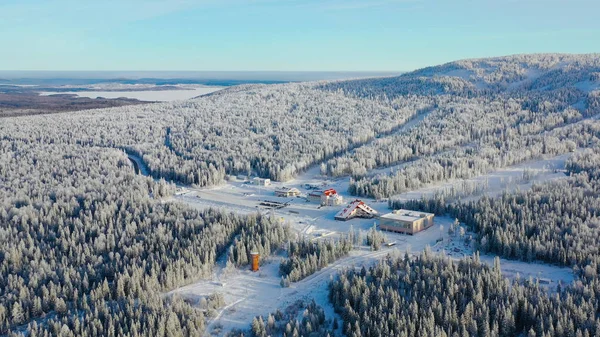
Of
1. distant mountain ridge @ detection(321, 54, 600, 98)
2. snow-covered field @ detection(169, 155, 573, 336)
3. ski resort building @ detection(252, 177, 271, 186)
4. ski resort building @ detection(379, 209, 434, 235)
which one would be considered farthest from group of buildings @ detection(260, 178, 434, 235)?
distant mountain ridge @ detection(321, 54, 600, 98)

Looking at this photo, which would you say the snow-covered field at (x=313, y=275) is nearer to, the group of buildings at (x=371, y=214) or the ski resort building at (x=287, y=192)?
the group of buildings at (x=371, y=214)

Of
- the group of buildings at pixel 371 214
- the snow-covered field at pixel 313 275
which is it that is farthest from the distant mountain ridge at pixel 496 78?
the group of buildings at pixel 371 214

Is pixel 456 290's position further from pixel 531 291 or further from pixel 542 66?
pixel 542 66

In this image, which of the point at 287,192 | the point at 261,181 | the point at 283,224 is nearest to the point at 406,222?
the point at 283,224

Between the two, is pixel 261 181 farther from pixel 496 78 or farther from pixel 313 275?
pixel 496 78

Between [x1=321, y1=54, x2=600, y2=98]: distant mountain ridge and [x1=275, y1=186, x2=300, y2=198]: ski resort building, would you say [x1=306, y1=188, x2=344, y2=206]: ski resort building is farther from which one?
[x1=321, y1=54, x2=600, y2=98]: distant mountain ridge

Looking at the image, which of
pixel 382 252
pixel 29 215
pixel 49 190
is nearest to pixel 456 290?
pixel 382 252
